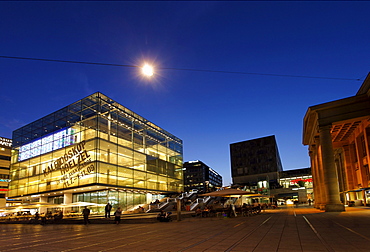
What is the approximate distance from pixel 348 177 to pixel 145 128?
125ft

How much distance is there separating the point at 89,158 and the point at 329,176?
110 ft

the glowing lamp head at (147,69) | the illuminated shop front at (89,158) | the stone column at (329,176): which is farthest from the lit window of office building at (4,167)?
the glowing lamp head at (147,69)

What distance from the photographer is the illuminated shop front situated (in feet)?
149

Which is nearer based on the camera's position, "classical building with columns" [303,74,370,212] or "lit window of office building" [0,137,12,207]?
"classical building with columns" [303,74,370,212]

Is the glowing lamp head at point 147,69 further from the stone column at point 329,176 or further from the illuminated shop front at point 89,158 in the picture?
the illuminated shop front at point 89,158

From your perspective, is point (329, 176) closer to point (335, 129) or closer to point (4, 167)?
point (335, 129)

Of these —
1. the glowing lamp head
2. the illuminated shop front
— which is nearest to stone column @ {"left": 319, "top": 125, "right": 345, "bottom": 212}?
the glowing lamp head

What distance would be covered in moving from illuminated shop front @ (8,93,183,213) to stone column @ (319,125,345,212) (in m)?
30.7

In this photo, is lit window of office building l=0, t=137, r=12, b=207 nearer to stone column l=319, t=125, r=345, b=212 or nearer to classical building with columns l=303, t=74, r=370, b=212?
classical building with columns l=303, t=74, r=370, b=212

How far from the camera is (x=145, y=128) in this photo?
2340 inches

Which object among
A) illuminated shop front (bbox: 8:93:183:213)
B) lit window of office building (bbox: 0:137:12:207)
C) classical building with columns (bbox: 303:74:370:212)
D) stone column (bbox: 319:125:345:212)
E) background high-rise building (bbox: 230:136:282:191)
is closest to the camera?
stone column (bbox: 319:125:345:212)

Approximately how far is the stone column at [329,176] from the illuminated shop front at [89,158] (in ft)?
101

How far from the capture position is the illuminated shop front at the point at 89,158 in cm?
4550

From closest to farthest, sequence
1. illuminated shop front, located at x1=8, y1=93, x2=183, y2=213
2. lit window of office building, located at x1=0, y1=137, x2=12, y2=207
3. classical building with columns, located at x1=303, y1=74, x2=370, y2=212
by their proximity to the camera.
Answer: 1. classical building with columns, located at x1=303, y1=74, x2=370, y2=212
2. illuminated shop front, located at x1=8, y1=93, x2=183, y2=213
3. lit window of office building, located at x1=0, y1=137, x2=12, y2=207
